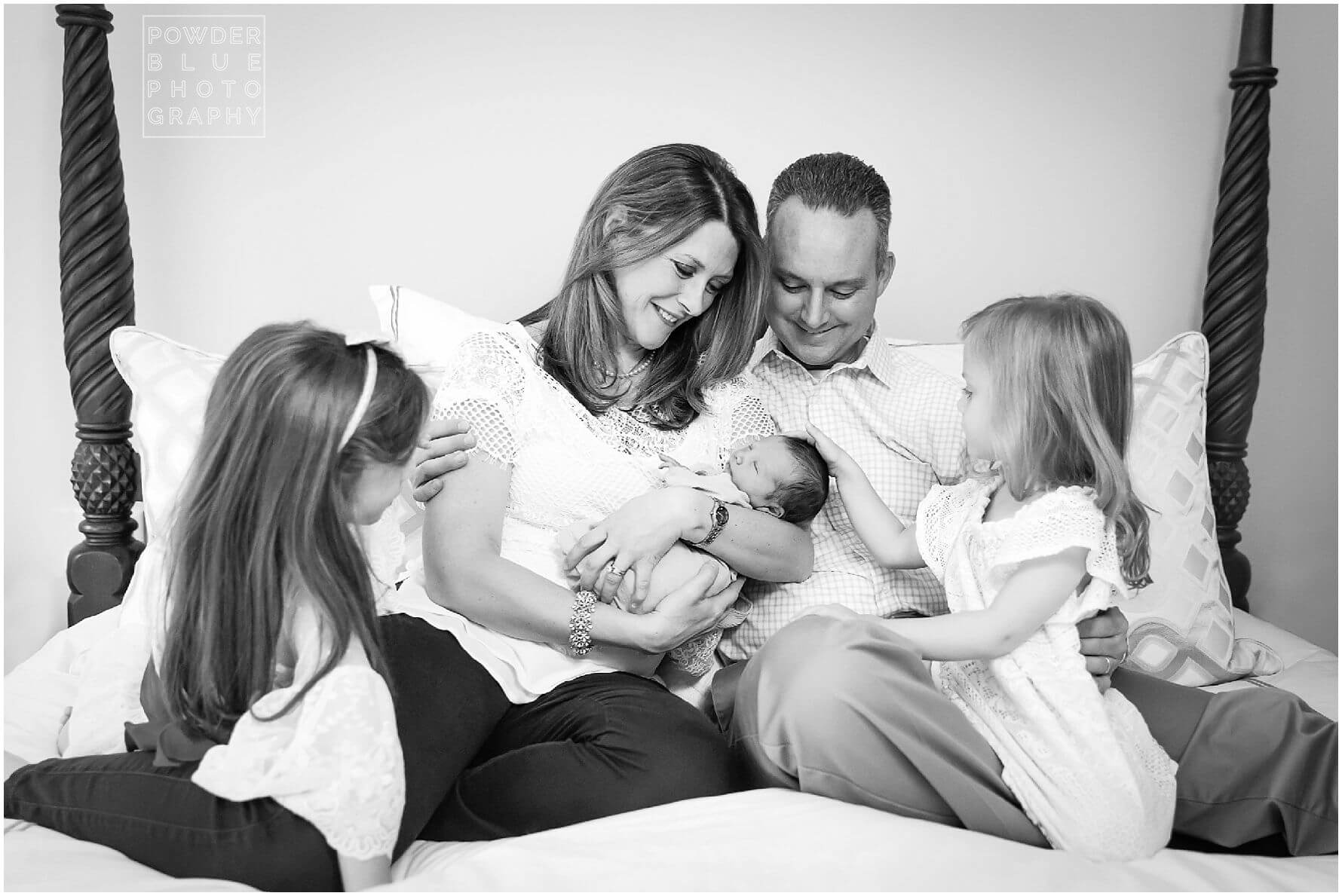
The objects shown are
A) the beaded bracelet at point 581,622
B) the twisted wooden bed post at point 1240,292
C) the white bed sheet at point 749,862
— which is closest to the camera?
the white bed sheet at point 749,862

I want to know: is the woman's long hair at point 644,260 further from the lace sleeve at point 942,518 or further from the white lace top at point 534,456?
the lace sleeve at point 942,518

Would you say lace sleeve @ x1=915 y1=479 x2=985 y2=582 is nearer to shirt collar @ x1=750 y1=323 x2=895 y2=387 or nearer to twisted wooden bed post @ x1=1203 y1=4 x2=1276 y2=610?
shirt collar @ x1=750 y1=323 x2=895 y2=387

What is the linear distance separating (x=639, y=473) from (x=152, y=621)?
706 millimetres

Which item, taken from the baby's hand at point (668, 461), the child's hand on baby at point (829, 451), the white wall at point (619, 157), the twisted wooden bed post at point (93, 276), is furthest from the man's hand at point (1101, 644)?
the twisted wooden bed post at point (93, 276)

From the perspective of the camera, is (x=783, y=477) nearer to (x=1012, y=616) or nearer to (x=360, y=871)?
(x=1012, y=616)

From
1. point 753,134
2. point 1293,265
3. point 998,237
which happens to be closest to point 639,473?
point 753,134

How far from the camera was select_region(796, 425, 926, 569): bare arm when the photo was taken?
172cm

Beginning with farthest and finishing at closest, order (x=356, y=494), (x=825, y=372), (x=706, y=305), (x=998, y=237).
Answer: (x=998, y=237) → (x=825, y=372) → (x=706, y=305) → (x=356, y=494)

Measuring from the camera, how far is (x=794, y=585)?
1.85 meters

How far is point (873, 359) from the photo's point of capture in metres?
1.96

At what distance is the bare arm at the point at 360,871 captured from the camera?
4.05 ft

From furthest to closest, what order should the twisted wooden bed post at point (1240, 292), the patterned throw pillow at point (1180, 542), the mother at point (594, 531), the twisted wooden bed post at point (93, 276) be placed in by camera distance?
the twisted wooden bed post at point (1240, 292) → the twisted wooden bed post at point (93, 276) → the patterned throw pillow at point (1180, 542) → the mother at point (594, 531)

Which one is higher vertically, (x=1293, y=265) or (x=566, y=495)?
(x=1293, y=265)

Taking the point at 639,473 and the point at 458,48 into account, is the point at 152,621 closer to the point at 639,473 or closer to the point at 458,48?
the point at 639,473
